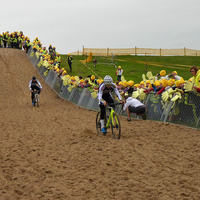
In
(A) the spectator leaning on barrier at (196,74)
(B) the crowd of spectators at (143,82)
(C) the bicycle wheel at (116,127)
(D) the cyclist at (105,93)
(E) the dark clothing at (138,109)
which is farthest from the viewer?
(E) the dark clothing at (138,109)

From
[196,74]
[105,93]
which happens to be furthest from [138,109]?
[196,74]

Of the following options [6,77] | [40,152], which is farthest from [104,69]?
[40,152]

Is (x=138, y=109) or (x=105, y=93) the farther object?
(x=138, y=109)

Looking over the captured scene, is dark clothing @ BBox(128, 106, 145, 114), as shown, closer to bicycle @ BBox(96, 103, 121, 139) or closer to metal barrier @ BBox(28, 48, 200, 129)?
metal barrier @ BBox(28, 48, 200, 129)

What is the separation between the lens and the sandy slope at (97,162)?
6016 mm

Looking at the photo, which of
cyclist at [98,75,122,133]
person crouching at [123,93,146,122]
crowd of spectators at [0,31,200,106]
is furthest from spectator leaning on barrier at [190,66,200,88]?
cyclist at [98,75,122,133]

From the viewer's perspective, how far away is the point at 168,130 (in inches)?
460

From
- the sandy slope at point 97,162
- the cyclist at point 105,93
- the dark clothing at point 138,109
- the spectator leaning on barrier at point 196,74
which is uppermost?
the spectator leaning on barrier at point 196,74

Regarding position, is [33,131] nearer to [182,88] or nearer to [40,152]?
[40,152]

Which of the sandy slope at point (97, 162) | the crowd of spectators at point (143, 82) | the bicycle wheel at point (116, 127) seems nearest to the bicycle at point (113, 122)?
the bicycle wheel at point (116, 127)

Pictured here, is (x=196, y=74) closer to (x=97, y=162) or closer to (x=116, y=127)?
(x=116, y=127)

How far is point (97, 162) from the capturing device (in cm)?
788

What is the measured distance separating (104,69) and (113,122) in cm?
3346

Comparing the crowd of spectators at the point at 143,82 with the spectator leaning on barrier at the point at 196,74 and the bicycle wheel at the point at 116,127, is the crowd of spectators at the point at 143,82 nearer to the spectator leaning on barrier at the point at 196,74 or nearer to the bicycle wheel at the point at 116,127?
the spectator leaning on barrier at the point at 196,74
